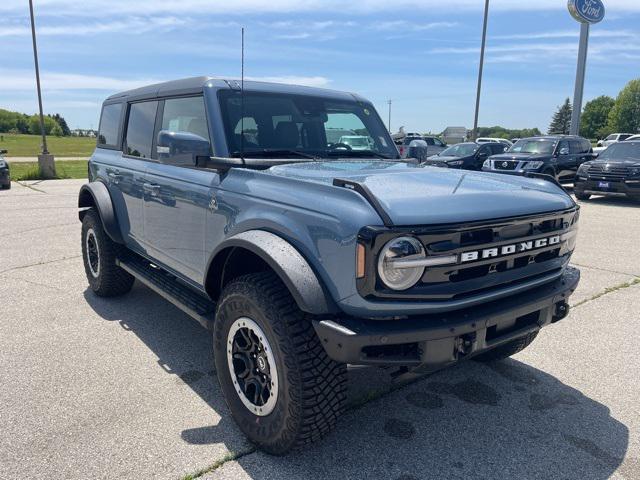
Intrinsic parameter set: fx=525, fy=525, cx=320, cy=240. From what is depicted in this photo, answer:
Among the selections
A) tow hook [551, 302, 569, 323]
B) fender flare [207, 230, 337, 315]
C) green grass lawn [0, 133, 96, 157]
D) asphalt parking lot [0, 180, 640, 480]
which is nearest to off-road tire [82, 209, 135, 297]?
asphalt parking lot [0, 180, 640, 480]

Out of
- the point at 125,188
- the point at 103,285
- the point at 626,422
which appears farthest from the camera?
the point at 103,285

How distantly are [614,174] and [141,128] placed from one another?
12.7 m

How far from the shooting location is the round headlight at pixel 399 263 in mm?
2252

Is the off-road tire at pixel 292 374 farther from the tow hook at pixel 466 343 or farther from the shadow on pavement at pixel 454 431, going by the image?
the tow hook at pixel 466 343

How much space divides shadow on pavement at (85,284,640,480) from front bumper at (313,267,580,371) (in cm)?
63

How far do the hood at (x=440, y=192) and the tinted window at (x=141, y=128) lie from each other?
1.65 meters

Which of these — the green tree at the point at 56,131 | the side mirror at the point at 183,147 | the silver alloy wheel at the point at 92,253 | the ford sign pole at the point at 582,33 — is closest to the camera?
the side mirror at the point at 183,147

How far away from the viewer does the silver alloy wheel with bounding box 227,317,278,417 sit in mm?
2594

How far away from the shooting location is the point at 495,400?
10.9ft

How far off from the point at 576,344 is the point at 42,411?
152 inches

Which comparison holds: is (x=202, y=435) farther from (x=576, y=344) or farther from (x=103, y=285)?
(x=576, y=344)

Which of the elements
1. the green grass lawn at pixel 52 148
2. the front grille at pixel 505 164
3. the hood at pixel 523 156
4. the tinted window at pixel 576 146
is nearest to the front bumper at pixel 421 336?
the front grille at pixel 505 164

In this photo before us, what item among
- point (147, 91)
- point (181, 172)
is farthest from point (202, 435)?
point (147, 91)

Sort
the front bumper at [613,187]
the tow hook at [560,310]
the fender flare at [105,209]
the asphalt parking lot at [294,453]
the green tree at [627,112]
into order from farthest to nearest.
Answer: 1. the green tree at [627,112]
2. the front bumper at [613,187]
3. the fender flare at [105,209]
4. the tow hook at [560,310]
5. the asphalt parking lot at [294,453]
